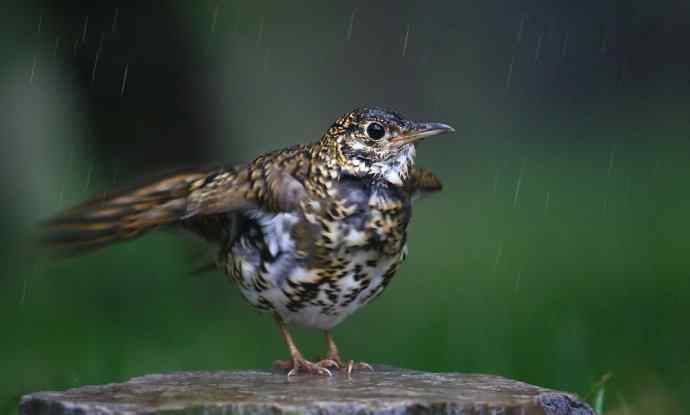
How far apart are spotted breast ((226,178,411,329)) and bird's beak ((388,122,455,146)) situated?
0.57 ft

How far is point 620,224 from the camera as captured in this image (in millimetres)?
8602

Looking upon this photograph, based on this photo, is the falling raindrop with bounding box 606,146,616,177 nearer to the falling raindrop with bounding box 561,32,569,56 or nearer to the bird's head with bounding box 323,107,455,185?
the falling raindrop with bounding box 561,32,569,56

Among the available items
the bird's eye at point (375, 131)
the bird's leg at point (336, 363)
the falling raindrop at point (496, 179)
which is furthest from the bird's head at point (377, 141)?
the falling raindrop at point (496, 179)

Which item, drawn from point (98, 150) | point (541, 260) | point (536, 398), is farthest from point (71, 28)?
A: point (536, 398)

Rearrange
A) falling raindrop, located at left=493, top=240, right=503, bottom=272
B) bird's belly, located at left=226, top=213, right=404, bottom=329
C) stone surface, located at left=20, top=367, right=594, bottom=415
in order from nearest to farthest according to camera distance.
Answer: stone surface, located at left=20, top=367, right=594, bottom=415
bird's belly, located at left=226, top=213, right=404, bottom=329
falling raindrop, located at left=493, top=240, right=503, bottom=272

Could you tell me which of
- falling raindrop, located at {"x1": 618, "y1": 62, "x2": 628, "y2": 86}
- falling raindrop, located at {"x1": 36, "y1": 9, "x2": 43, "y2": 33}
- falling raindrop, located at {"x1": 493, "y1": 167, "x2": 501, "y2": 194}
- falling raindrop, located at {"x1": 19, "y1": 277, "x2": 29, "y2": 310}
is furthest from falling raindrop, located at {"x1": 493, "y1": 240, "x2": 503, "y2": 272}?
falling raindrop, located at {"x1": 618, "y1": 62, "x2": 628, "y2": 86}

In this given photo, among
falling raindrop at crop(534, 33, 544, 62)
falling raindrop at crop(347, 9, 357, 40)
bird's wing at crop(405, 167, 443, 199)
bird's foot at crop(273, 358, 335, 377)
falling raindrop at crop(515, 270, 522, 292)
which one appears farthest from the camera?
falling raindrop at crop(534, 33, 544, 62)

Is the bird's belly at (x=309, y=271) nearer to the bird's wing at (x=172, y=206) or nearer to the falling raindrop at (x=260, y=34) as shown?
the bird's wing at (x=172, y=206)

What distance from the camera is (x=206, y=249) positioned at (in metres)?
4.97

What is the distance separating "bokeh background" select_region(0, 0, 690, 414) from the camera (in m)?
6.32

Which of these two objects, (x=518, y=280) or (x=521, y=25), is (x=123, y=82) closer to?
(x=518, y=280)

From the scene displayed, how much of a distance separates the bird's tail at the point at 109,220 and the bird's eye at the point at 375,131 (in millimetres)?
727

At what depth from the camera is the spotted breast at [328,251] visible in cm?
425

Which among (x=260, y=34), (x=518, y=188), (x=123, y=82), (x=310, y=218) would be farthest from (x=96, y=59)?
(x=518, y=188)
